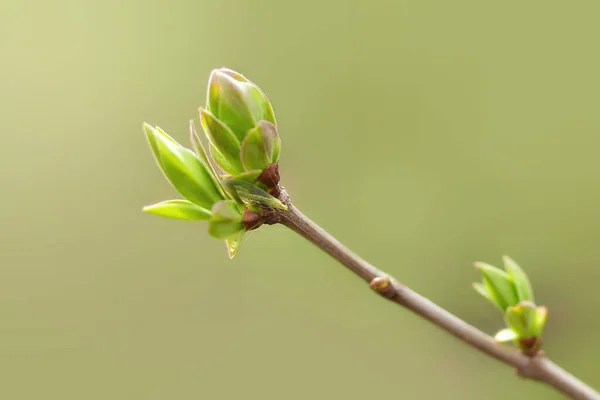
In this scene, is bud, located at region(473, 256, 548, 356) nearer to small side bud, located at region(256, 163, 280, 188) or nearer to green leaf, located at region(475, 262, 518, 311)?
green leaf, located at region(475, 262, 518, 311)

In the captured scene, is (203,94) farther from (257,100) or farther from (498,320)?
(257,100)

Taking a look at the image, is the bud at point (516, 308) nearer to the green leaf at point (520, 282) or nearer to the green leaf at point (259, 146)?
the green leaf at point (520, 282)

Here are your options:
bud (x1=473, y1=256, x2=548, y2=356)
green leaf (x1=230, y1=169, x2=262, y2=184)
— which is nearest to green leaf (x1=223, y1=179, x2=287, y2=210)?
green leaf (x1=230, y1=169, x2=262, y2=184)

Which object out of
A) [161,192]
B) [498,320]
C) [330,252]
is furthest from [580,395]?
[161,192]

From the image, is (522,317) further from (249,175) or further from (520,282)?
(249,175)

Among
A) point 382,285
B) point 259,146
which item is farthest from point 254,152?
point 382,285
